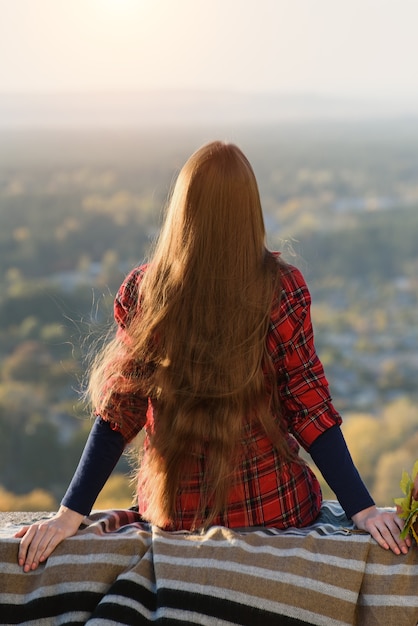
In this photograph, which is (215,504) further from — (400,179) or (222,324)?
(400,179)

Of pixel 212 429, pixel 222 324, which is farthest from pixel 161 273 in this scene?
pixel 212 429

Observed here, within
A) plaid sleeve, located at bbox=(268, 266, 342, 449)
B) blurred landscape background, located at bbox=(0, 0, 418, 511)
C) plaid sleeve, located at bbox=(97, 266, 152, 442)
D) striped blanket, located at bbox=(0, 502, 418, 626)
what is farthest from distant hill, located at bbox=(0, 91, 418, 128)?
striped blanket, located at bbox=(0, 502, 418, 626)

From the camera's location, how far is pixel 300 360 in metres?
1.47

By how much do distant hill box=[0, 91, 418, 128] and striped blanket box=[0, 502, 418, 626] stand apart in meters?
20.6

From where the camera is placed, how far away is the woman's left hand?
4.48ft

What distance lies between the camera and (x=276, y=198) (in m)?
27.8

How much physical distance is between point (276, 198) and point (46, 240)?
8.04m

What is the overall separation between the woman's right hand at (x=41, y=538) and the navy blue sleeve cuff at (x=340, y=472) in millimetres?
466

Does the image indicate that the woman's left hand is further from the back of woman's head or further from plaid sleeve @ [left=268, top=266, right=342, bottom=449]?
the back of woman's head

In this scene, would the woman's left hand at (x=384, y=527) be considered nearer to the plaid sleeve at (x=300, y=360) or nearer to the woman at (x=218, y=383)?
the woman at (x=218, y=383)

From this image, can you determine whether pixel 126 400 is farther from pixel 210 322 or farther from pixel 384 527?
pixel 384 527

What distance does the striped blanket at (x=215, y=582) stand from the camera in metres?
1.28

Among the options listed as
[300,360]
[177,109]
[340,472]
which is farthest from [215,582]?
[177,109]

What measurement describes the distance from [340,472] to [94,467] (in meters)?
0.46
